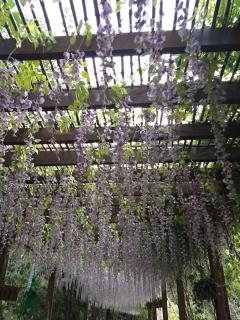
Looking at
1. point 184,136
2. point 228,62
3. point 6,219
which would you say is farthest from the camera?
point 6,219

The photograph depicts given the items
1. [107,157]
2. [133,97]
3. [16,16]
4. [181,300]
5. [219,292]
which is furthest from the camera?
[181,300]

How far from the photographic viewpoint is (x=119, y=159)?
3.62 metres

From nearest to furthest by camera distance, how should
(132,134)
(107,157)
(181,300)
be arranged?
(132,134), (107,157), (181,300)

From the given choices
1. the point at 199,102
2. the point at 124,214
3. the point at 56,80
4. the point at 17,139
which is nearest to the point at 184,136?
the point at 199,102

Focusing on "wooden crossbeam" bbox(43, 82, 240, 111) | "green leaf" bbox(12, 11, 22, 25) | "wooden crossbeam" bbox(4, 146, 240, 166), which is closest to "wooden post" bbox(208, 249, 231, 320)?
"wooden crossbeam" bbox(4, 146, 240, 166)

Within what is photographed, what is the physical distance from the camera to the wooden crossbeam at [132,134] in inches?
129

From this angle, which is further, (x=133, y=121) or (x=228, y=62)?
(x=133, y=121)

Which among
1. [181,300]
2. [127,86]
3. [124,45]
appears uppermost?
[127,86]

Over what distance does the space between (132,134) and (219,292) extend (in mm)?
3591

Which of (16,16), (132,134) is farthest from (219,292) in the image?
(16,16)

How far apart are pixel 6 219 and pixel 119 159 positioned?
3342 millimetres

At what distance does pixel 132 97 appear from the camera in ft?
9.48

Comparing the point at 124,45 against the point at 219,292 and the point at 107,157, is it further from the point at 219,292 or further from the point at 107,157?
the point at 219,292

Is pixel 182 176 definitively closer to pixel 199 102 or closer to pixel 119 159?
pixel 119 159
